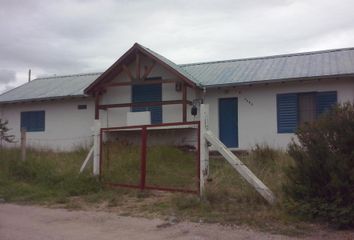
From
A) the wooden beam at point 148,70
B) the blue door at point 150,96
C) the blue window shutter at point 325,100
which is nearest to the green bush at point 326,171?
the blue window shutter at point 325,100

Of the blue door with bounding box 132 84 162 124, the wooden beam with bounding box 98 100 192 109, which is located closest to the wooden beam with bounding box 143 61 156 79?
the blue door with bounding box 132 84 162 124

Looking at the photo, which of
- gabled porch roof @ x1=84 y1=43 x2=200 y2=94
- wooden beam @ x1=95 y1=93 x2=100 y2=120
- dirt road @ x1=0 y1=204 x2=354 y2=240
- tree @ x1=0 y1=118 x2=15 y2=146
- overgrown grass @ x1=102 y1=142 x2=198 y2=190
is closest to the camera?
dirt road @ x1=0 y1=204 x2=354 y2=240

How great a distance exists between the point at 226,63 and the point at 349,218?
15.0m

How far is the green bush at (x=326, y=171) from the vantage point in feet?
23.8

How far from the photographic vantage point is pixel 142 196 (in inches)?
Result: 411

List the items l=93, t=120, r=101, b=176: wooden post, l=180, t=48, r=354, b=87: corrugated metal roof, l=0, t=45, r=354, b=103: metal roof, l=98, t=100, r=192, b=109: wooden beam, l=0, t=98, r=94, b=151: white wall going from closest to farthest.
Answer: l=93, t=120, r=101, b=176: wooden post < l=180, t=48, r=354, b=87: corrugated metal roof < l=0, t=45, r=354, b=103: metal roof < l=98, t=100, r=192, b=109: wooden beam < l=0, t=98, r=94, b=151: white wall

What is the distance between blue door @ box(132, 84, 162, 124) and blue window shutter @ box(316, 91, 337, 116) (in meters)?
6.27

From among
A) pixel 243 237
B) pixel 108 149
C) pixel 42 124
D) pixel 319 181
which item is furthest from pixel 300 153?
pixel 42 124

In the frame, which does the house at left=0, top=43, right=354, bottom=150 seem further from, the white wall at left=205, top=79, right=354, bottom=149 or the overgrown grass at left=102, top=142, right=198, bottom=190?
the overgrown grass at left=102, top=142, right=198, bottom=190

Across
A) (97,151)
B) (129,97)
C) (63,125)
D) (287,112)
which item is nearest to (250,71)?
(287,112)

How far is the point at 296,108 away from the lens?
693 inches

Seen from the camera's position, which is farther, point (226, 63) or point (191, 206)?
point (226, 63)

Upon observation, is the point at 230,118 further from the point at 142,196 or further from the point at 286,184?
the point at 286,184

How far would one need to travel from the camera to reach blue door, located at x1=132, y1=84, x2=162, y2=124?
19.6 m
